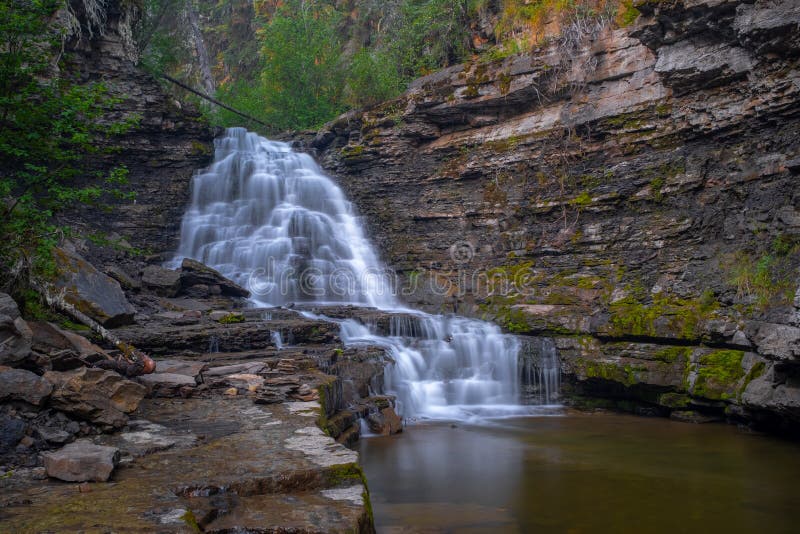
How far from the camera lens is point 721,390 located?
942 centimetres

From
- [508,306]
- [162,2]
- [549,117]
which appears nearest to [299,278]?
[508,306]

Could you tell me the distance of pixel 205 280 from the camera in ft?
47.1

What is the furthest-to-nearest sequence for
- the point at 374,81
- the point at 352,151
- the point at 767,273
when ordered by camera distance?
the point at 374,81
the point at 352,151
the point at 767,273

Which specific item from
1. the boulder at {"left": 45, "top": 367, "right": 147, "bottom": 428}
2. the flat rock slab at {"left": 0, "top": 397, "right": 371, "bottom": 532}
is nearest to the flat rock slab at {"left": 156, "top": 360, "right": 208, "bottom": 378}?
the boulder at {"left": 45, "top": 367, "right": 147, "bottom": 428}

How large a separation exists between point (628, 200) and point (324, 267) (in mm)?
8562

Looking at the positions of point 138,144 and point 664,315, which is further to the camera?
point 138,144

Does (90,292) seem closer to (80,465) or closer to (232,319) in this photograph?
(232,319)

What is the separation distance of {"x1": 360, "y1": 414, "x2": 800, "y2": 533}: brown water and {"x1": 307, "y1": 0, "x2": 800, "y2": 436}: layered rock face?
1.39m

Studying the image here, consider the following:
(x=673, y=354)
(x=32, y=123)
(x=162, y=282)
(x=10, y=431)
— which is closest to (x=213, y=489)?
(x=10, y=431)

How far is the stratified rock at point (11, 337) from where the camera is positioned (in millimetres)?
4785

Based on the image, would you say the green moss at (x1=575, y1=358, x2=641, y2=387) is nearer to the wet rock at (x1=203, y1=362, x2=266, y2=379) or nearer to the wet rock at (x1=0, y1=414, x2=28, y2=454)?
the wet rock at (x1=203, y1=362, x2=266, y2=379)

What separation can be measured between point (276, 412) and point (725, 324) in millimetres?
8076

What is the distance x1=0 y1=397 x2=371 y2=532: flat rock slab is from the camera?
10.5 feet

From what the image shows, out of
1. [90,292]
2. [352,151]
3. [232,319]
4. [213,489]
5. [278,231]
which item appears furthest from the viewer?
[352,151]
